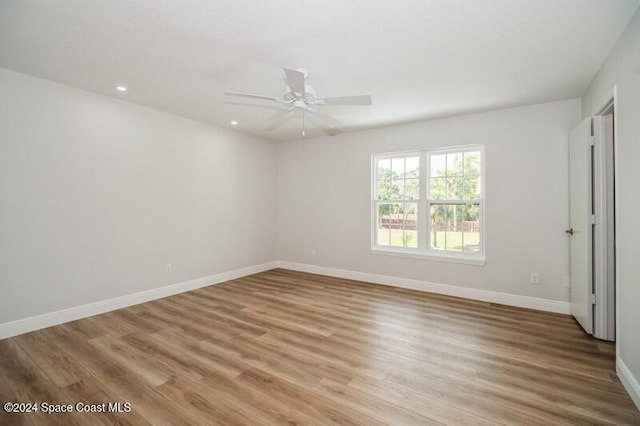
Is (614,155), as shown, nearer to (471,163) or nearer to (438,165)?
(471,163)

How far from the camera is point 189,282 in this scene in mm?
4594

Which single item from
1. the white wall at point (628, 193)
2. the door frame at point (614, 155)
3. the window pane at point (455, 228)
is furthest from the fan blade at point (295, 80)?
Answer: the window pane at point (455, 228)

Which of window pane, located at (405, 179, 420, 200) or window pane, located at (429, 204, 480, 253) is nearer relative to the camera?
window pane, located at (429, 204, 480, 253)

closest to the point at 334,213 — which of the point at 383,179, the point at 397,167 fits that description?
the point at 383,179

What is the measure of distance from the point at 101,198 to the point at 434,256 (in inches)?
184

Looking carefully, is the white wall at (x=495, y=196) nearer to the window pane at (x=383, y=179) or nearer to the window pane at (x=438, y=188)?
the window pane at (x=383, y=179)

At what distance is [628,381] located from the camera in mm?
2061

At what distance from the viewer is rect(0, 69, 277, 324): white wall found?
299 cm

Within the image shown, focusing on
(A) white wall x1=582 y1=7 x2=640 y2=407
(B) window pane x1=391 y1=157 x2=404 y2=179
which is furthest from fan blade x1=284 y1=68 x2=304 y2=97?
(B) window pane x1=391 y1=157 x2=404 y2=179

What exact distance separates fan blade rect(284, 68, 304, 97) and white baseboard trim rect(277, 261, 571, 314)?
345 centimetres

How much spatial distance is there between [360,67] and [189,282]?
3.96 meters

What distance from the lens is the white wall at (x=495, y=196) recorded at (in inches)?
145

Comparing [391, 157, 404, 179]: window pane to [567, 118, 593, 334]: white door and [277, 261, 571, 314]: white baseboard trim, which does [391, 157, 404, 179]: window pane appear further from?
[567, 118, 593, 334]: white door

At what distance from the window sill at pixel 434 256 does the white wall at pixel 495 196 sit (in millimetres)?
70
